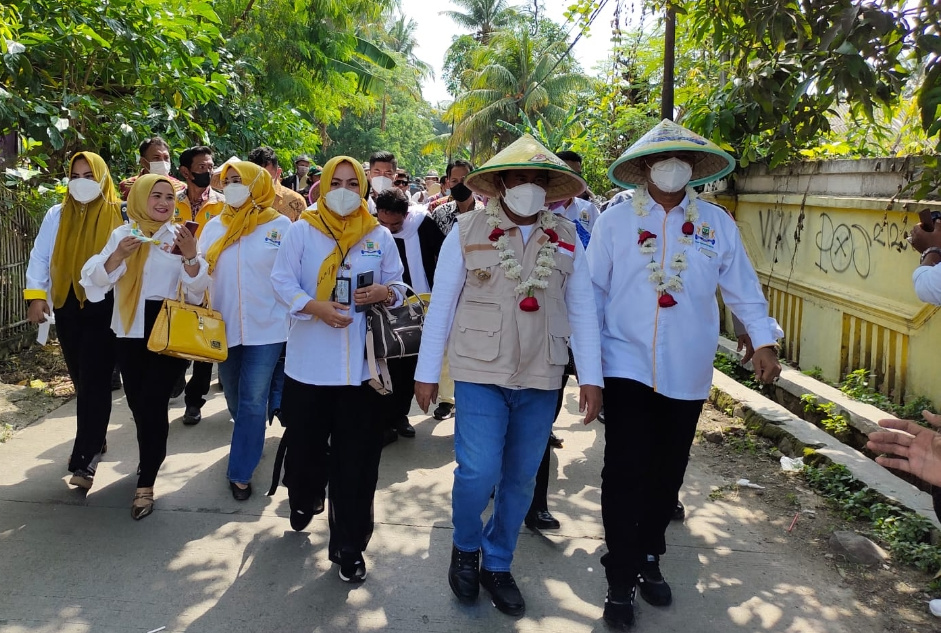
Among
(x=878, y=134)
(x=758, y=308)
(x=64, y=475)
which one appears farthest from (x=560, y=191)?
(x=878, y=134)

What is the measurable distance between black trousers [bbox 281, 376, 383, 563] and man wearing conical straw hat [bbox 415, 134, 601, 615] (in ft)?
1.61

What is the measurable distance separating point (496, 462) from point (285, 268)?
136 centimetres

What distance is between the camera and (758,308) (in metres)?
3.74

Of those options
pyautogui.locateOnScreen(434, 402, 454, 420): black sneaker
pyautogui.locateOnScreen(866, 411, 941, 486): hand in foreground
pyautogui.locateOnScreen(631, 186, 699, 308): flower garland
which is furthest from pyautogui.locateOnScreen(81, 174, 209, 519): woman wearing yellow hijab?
pyautogui.locateOnScreen(866, 411, 941, 486): hand in foreground

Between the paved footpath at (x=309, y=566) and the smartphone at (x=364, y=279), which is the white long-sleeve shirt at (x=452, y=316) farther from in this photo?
the paved footpath at (x=309, y=566)

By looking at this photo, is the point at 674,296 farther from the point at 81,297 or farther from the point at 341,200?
the point at 81,297

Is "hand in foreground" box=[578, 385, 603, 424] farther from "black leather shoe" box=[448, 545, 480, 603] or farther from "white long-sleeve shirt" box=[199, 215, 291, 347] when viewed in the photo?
"white long-sleeve shirt" box=[199, 215, 291, 347]

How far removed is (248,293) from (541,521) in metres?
2.06

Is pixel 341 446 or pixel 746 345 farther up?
pixel 746 345

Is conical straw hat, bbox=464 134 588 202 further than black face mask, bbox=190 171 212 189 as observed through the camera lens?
No

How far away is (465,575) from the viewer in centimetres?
364

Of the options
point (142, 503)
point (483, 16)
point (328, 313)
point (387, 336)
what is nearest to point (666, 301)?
point (387, 336)

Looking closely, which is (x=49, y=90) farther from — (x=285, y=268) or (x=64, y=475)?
(x=285, y=268)

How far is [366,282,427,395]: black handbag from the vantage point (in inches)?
151
